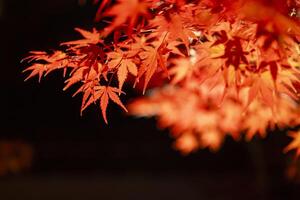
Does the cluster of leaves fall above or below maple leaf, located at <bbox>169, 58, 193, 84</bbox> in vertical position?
above

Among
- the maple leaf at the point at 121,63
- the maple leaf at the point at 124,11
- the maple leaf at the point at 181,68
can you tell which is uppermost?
the maple leaf at the point at 124,11

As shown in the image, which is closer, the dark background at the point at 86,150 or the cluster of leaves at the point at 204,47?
the cluster of leaves at the point at 204,47

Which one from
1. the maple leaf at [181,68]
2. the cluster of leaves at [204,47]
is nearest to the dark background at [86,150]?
the maple leaf at [181,68]

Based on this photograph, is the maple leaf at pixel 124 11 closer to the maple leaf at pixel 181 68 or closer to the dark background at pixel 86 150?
the maple leaf at pixel 181 68

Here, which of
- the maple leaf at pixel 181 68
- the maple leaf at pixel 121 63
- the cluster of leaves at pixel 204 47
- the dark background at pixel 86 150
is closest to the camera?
the cluster of leaves at pixel 204 47

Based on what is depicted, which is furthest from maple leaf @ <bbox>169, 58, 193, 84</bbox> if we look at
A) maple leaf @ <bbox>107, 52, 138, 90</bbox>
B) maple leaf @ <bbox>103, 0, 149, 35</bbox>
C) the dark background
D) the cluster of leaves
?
the dark background

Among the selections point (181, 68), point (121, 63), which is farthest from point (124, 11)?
point (181, 68)

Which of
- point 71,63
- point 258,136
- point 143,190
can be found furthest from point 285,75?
point 143,190

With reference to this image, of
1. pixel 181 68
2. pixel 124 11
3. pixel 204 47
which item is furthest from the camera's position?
pixel 181 68

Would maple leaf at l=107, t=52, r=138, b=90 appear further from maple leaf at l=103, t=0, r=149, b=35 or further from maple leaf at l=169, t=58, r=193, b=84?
maple leaf at l=169, t=58, r=193, b=84

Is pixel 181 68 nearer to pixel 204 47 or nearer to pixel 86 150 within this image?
pixel 204 47
